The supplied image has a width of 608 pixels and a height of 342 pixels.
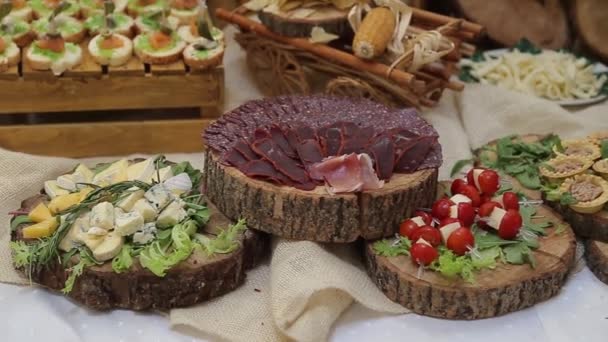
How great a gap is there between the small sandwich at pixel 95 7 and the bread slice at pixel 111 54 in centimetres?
20

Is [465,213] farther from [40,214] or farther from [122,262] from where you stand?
[40,214]

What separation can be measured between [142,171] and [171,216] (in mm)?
166

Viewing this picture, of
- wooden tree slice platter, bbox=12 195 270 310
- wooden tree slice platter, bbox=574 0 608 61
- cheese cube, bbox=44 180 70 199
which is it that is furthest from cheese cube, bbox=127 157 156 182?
wooden tree slice platter, bbox=574 0 608 61

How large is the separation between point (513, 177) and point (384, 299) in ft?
1.49

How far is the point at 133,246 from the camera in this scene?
55.0 inches

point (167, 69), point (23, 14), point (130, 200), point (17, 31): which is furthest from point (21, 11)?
point (130, 200)

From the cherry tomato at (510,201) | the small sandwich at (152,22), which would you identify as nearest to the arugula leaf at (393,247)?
the cherry tomato at (510,201)

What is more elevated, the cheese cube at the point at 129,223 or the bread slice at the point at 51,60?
the bread slice at the point at 51,60

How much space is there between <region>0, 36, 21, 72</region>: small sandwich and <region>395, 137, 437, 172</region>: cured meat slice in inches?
34.4

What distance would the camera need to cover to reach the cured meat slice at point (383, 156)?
57.2 inches

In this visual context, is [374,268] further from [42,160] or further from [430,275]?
[42,160]

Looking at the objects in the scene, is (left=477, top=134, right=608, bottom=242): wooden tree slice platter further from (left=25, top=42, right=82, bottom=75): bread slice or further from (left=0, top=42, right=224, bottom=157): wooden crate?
(left=25, top=42, right=82, bottom=75): bread slice

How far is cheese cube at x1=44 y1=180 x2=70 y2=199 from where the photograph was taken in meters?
1.53

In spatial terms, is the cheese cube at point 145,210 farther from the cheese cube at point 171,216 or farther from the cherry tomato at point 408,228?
the cherry tomato at point 408,228
